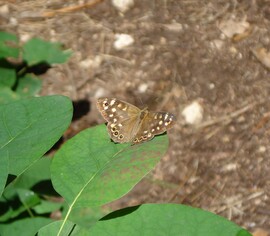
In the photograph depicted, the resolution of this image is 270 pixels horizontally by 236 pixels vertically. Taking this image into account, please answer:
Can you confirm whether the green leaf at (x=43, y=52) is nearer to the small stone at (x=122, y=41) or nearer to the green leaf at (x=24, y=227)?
the small stone at (x=122, y=41)

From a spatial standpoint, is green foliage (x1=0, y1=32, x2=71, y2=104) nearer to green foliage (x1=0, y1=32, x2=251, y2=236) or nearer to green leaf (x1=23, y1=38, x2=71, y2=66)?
green leaf (x1=23, y1=38, x2=71, y2=66)

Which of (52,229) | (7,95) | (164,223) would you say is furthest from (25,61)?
(164,223)

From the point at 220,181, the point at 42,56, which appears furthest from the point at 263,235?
the point at 42,56

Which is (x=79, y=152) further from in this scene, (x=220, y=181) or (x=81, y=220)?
(x=220, y=181)

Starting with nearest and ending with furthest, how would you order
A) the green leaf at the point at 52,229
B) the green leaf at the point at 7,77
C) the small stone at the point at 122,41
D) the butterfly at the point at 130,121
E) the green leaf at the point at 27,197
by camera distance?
the green leaf at the point at 52,229 → the butterfly at the point at 130,121 → the green leaf at the point at 27,197 → the green leaf at the point at 7,77 → the small stone at the point at 122,41

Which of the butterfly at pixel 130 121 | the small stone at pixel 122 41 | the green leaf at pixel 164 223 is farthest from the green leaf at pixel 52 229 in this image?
the small stone at pixel 122 41

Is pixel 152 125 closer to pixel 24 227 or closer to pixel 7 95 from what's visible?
pixel 24 227
